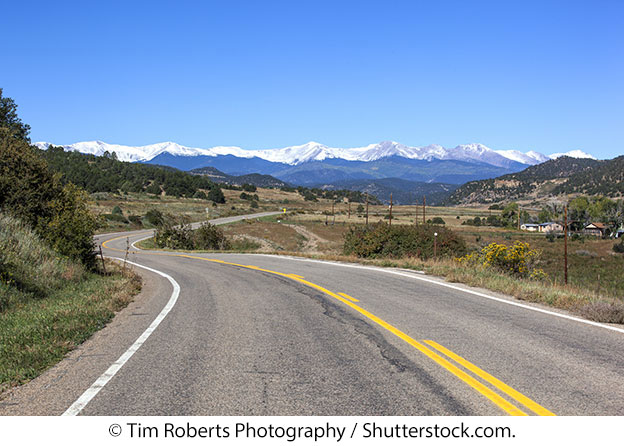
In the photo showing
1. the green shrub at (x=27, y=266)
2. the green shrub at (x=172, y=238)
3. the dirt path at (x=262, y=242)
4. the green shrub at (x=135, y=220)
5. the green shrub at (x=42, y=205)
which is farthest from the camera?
the green shrub at (x=135, y=220)

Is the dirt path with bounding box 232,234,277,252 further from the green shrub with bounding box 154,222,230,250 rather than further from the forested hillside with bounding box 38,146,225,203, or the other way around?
the forested hillside with bounding box 38,146,225,203

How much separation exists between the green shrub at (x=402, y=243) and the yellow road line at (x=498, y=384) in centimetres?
2158

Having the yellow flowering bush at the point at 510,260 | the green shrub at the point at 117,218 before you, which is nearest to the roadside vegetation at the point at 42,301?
the yellow flowering bush at the point at 510,260

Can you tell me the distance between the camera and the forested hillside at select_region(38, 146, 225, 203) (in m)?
118

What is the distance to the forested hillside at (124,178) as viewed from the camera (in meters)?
118

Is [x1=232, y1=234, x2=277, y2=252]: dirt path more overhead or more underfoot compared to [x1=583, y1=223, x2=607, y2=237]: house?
more overhead

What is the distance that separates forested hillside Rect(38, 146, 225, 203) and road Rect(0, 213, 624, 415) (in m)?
115

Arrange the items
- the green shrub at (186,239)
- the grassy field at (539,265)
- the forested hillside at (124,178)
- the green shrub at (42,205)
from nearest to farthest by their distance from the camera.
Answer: the grassy field at (539,265) → the green shrub at (42,205) → the green shrub at (186,239) → the forested hillside at (124,178)

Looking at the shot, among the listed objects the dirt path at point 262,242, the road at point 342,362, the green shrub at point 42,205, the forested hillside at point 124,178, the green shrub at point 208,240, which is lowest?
the dirt path at point 262,242

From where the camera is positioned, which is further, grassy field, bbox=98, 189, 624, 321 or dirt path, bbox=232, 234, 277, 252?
dirt path, bbox=232, 234, 277, 252

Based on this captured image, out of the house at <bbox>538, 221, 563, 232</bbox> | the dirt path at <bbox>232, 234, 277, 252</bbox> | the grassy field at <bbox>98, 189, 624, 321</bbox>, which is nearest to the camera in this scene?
the grassy field at <bbox>98, 189, 624, 321</bbox>

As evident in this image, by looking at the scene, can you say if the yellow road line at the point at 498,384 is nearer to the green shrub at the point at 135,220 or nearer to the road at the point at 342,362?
the road at the point at 342,362

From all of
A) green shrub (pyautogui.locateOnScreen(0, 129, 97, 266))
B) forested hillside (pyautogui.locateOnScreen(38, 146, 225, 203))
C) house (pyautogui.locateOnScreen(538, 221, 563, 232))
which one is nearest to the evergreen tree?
green shrub (pyautogui.locateOnScreen(0, 129, 97, 266))
